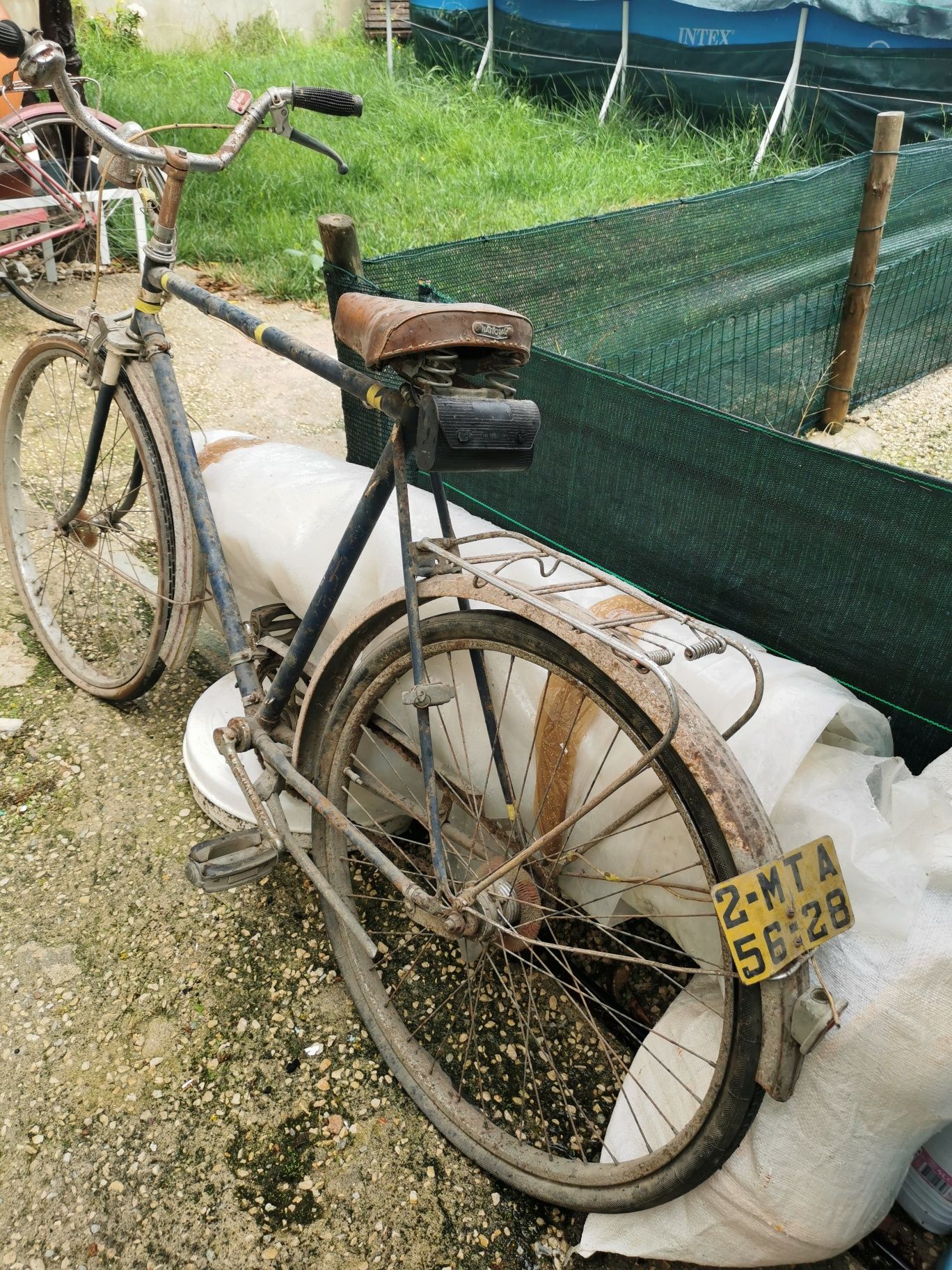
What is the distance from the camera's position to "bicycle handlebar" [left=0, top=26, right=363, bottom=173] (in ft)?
7.21

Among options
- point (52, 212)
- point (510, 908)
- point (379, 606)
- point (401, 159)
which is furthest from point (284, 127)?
point (401, 159)

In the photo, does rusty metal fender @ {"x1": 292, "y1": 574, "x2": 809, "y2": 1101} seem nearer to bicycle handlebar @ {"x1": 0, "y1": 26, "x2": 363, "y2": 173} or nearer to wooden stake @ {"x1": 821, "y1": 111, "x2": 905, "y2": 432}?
bicycle handlebar @ {"x1": 0, "y1": 26, "x2": 363, "y2": 173}

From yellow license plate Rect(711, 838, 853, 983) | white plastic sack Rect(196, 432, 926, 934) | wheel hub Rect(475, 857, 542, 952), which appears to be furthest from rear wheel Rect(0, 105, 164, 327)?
yellow license plate Rect(711, 838, 853, 983)

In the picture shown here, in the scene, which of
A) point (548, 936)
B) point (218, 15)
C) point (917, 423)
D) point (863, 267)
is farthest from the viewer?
point (218, 15)

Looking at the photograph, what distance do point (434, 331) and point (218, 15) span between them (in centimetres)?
1234

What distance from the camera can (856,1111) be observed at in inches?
59.6

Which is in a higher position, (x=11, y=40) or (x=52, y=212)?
(x=11, y=40)

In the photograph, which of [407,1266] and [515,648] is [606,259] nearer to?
[515,648]

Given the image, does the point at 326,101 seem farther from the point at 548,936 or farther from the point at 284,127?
the point at 548,936

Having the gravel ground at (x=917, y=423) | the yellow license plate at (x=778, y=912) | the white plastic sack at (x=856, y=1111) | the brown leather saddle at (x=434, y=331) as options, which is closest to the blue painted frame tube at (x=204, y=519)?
the brown leather saddle at (x=434, y=331)

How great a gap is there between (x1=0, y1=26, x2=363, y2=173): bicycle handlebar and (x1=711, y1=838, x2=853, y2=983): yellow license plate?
78.6 inches

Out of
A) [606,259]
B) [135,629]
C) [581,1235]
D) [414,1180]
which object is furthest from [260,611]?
[606,259]

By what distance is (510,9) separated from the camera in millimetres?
10141

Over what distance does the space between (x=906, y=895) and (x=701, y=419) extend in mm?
1218
